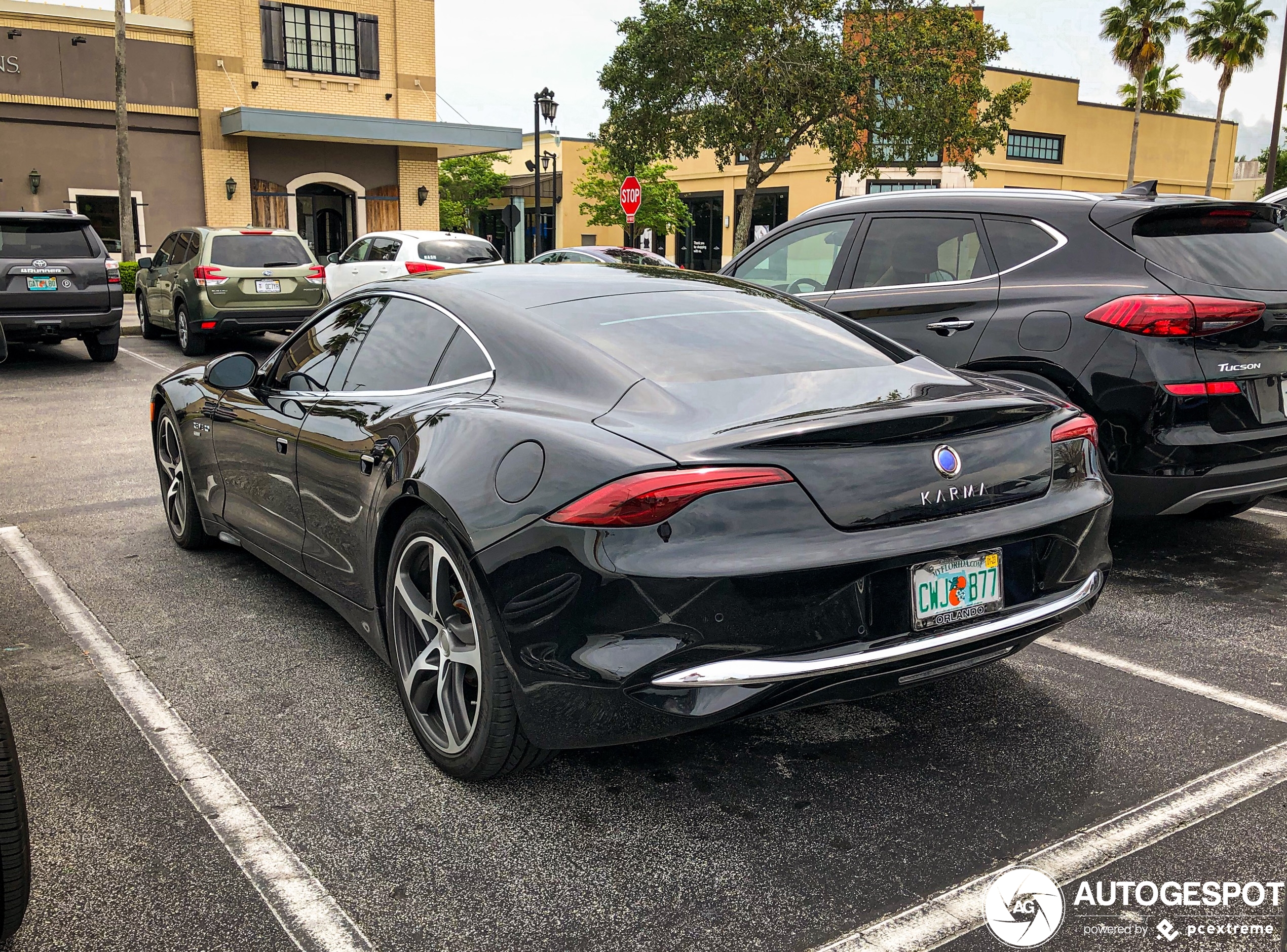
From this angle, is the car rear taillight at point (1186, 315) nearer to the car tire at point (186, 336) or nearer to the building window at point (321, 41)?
the car tire at point (186, 336)

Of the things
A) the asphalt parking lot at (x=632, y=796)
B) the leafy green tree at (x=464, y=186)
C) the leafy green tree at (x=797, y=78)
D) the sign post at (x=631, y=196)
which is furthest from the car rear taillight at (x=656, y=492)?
the leafy green tree at (x=464, y=186)

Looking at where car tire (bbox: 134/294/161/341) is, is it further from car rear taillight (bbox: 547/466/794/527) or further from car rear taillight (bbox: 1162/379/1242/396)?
car rear taillight (bbox: 547/466/794/527)

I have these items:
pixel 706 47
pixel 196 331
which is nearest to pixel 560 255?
pixel 706 47

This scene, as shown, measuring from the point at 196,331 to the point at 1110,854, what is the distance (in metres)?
14.5

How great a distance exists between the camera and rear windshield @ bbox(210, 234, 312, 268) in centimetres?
1501

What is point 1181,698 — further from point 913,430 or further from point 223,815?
point 223,815

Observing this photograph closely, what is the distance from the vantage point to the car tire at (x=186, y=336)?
15.2 metres

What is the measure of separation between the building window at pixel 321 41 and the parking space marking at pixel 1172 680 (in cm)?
3131

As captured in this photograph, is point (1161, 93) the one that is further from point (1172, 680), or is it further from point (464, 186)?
point (1172, 680)

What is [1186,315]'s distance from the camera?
483 cm

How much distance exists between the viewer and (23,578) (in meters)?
5.21

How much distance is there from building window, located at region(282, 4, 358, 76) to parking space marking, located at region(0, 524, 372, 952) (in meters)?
29.8

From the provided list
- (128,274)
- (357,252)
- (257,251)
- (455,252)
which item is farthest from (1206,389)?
(128,274)

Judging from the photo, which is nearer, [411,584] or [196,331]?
[411,584]
